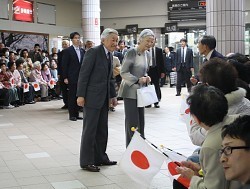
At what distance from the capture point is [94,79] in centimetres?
450

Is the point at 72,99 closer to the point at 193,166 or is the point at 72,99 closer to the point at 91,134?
the point at 91,134

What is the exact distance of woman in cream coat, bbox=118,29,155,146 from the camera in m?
4.76

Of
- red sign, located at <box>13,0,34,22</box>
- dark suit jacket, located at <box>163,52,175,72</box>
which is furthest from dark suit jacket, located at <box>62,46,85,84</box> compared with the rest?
dark suit jacket, located at <box>163,52,175,72</box>

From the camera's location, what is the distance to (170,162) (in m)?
3.00

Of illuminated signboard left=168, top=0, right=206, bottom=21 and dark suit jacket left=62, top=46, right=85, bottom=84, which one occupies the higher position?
illuminated signboard left=168, top=0, right=206, bottom=21

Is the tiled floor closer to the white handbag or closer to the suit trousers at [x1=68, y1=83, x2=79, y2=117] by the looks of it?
the suit trousers at [x1=68, y1=83, x2=79, y2=117]

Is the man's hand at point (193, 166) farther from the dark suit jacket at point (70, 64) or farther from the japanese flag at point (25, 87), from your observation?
the japanese flag at point (25, 87)

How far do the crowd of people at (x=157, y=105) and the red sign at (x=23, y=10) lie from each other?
479 centimetres

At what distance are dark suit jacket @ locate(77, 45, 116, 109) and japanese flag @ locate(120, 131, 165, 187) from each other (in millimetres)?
1157

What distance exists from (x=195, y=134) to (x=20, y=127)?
5.48 m

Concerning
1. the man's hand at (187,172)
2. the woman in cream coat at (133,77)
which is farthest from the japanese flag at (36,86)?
the man's hand at (187,172)

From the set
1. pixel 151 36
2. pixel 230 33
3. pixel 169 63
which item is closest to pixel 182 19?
pixel 169 63

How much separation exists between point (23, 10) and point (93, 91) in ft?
40.5

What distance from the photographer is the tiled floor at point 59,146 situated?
4.13 m
